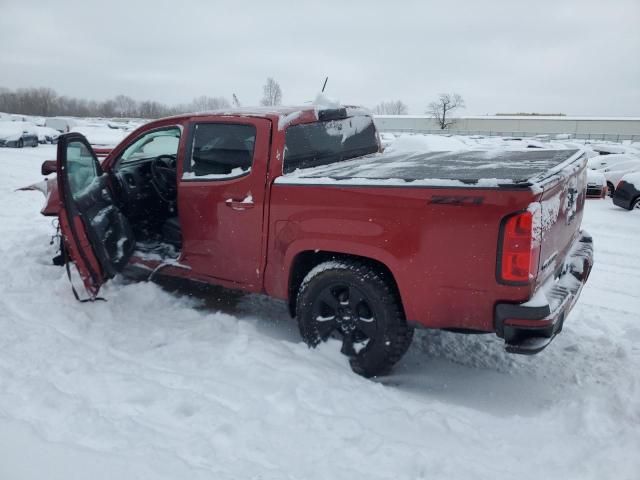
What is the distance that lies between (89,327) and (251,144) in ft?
6.40

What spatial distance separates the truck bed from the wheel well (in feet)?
1.76

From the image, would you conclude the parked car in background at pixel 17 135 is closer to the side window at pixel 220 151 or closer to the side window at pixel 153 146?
the side window at pixel 153 146

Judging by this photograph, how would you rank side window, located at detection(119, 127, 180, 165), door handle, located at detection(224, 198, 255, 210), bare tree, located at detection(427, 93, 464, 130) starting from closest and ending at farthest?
1. door handle, located at detection(224, 198, 255, 210)
2. side window, located at detection(119, 127, 180, 165)
3. bare tree, located at detection(427, 93, 464, 130)

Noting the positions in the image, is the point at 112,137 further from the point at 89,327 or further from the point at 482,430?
the point at 482,430

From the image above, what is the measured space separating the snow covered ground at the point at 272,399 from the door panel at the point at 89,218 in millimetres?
488

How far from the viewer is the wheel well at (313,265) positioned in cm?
320

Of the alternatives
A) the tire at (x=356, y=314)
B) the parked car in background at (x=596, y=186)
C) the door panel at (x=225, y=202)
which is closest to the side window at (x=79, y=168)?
the door panel at (x=225, y=202)

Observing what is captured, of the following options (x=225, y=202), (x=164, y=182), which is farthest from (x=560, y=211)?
(x=164, y=182)

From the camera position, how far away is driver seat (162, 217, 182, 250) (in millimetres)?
4734

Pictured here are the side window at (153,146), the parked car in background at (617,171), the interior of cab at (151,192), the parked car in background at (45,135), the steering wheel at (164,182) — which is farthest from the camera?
the parked car in background at (45,135)

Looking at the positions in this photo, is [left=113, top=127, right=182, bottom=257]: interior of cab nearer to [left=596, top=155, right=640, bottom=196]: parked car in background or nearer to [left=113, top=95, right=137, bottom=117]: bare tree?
[left=596, top=155, right=640, bottom=196]: parked car in background

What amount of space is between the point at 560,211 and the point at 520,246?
26.8 inches

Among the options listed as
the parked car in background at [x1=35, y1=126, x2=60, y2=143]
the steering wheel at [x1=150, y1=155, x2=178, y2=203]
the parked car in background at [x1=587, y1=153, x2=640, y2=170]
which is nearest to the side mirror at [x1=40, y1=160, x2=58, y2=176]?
the steering wheel at [x1=150, y1=155, x2=178, y2=203]

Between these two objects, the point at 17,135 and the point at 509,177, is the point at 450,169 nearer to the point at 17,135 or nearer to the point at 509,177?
the point at 509,177
